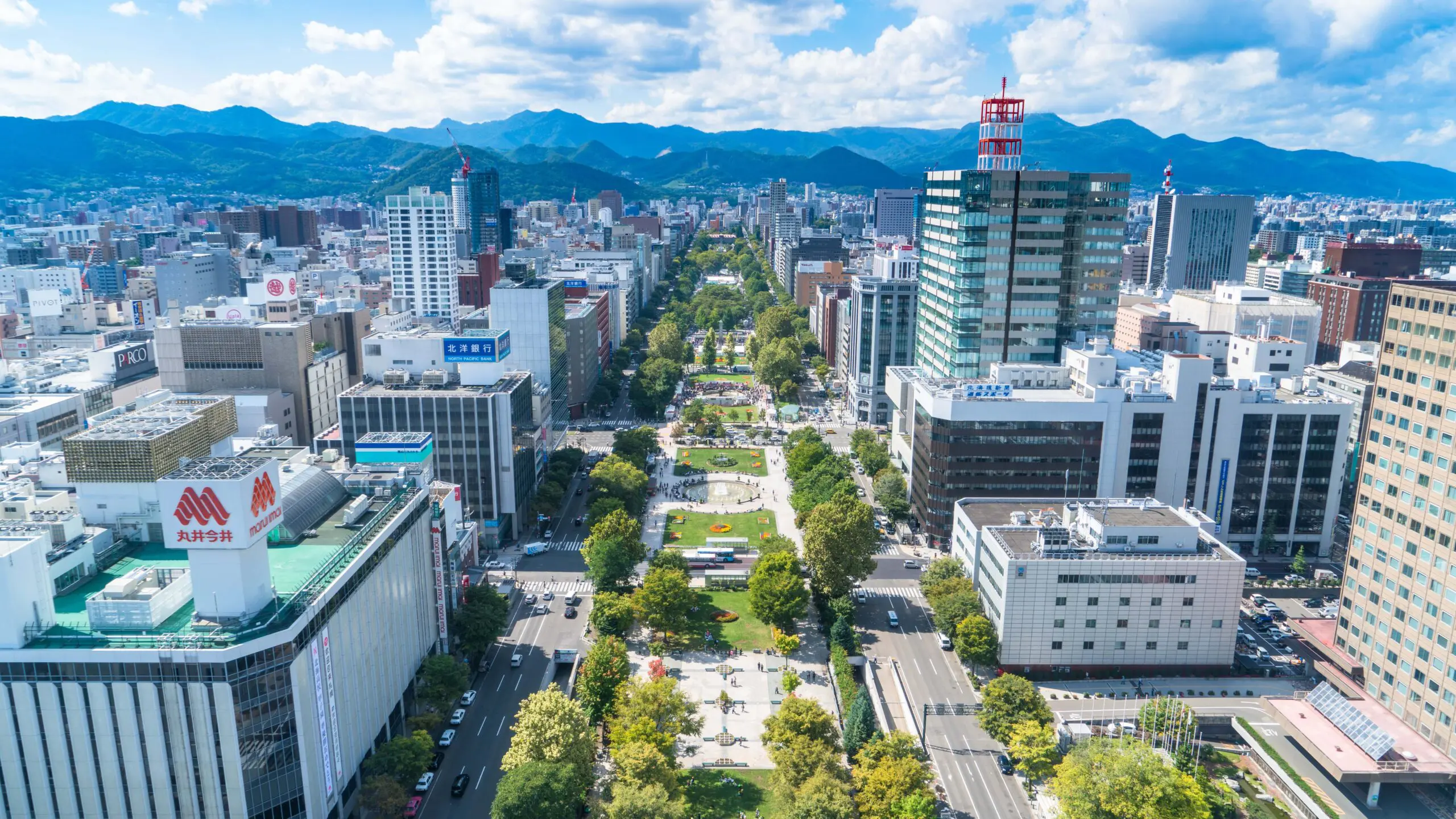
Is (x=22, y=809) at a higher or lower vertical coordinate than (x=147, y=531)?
lower

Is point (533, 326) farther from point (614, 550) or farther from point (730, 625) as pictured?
point (730, 625)

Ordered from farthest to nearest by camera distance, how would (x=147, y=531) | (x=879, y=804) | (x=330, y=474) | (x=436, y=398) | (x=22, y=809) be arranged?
(x=436, y=398) → (x=330, y=474) → (x=147, y=531) → (x=879, y=804) → (x=22, y=809)

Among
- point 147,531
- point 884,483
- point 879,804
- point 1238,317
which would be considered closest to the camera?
point 879,804

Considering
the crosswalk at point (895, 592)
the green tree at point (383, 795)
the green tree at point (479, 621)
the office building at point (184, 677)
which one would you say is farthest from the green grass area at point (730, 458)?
the office building at point (184, 677)

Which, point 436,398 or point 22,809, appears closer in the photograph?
point 22,809

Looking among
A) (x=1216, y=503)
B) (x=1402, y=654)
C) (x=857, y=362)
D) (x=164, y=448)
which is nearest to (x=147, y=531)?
(x=164, y=448)

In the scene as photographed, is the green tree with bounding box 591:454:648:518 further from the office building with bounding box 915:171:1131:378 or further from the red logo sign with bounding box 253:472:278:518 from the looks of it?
the red logo sign with bounding box 253:472:278:518

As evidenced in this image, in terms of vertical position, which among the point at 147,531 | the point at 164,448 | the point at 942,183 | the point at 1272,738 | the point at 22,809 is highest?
the point at 942,183

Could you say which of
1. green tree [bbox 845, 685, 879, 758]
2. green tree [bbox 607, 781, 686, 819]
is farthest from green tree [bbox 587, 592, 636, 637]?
green tree [bbox 607, 781, 686, 819]

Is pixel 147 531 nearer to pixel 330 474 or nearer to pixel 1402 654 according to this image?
Answer: pixel 330 474
